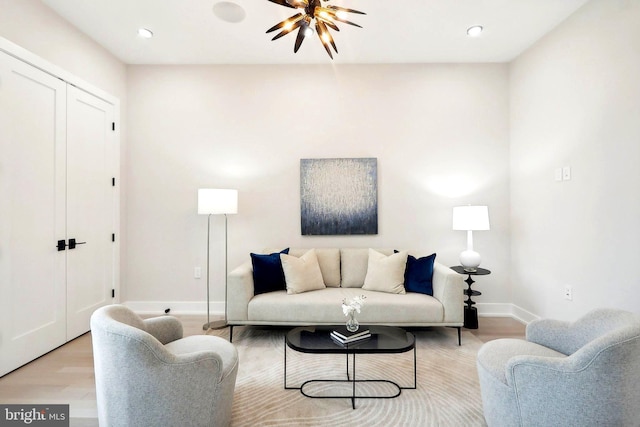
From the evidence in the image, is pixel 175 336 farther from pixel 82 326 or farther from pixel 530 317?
pixel 530 317

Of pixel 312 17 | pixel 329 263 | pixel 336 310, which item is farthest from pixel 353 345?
pixel 312 17

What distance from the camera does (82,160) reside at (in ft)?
10.4

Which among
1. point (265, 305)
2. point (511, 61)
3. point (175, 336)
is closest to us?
point (175, 336)

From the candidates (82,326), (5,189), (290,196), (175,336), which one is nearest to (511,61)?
(290,196)

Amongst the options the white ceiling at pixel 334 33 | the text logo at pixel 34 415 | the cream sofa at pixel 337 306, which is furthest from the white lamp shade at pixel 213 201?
the text logo at pixel 34 415

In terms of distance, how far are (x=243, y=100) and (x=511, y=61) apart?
316 centimetres

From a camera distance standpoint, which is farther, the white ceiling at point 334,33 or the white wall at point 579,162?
the white ceiling at point 334,33

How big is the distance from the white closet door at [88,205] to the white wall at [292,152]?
34cm

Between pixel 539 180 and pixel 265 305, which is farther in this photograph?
pixel 539 180

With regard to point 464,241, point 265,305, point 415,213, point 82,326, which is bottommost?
point 82,326

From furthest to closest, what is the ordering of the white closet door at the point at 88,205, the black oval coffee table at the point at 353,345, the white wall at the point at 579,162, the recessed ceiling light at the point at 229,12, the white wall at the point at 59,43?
1. the white closet door at the point at 88,205
2. the recessed ceiling light at the point at 229,12
3. the white wall at the point at 59,43
4. the white wall at the point at 579,162
5. the black oval coffee table at the point at 353,345

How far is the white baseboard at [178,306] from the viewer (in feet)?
12.7

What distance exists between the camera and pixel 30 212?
8.61 feet

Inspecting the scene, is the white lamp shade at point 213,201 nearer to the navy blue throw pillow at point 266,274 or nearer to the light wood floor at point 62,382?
the navy blue throw pillow at point 266,274
